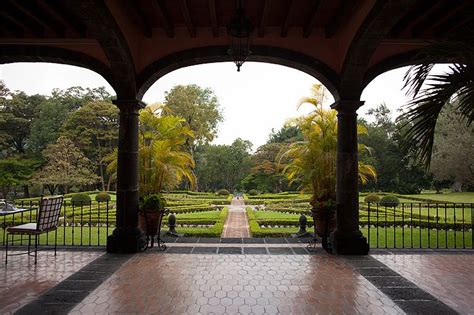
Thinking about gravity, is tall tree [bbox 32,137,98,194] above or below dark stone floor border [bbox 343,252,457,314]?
above

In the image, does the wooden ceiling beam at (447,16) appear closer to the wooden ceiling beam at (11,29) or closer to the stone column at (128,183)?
the stone column at (128,183)

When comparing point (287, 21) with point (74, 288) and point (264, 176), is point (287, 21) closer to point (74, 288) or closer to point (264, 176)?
point (74, 288)

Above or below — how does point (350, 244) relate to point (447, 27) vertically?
below

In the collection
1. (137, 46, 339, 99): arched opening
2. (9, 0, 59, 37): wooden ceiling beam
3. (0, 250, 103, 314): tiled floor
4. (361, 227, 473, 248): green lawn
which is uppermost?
(9, 0, 59, 37): wooden ceiling beam

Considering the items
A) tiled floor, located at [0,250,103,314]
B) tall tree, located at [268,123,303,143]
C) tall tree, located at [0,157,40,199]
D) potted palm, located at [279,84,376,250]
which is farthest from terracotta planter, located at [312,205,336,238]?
tall tree, located at [268,123,303,143]

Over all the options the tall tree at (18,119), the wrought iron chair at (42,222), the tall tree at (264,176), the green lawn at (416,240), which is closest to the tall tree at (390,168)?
the tall tree at (264,176)

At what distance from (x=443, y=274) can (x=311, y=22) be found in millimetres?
4363

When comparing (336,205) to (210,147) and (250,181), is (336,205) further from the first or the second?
(210,147)

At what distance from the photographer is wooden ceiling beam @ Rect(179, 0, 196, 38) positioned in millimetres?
4642

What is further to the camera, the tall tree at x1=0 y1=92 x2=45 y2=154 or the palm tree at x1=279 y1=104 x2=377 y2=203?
the tall tree at x1=0 y1=92 x2=45 y2=154

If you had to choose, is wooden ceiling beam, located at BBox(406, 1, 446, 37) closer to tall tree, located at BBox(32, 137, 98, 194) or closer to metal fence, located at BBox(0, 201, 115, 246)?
metal fence, located at BBox(0, 201, 115, 246)

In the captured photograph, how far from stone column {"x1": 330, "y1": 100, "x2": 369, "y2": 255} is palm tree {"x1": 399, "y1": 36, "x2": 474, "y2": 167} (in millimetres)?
2936

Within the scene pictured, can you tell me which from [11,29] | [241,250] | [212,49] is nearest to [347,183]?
[241,250]

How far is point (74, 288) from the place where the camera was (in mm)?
3928
